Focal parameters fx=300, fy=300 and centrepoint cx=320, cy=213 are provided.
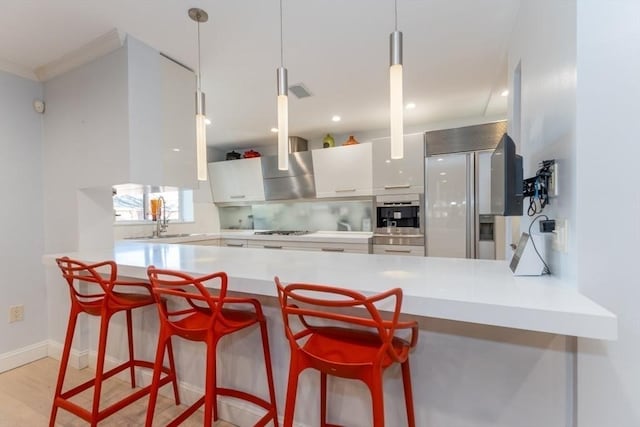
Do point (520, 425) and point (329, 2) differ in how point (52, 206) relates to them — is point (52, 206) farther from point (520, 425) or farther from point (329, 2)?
point (520, 425)

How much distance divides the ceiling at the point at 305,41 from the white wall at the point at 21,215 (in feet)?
0.95

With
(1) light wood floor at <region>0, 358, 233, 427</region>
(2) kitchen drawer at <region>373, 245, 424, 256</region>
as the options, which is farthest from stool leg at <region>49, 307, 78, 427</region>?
(2) kitchen drawer at <region>373, 245, 424, 256</region>

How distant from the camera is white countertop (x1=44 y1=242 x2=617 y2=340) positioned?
81 cm

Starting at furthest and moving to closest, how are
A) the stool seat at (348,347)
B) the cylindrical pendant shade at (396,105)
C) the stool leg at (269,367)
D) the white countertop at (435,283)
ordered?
1. the stool leg at (269,367)
2. the cylindrical pendant shade at (396,105)
3. the stool seat at (348,347)
4. the white countertop at (435,283)

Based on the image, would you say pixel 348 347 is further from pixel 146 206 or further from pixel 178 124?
pixel 146 206

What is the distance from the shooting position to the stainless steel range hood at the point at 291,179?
163 inches

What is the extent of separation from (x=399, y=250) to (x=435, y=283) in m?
2.39

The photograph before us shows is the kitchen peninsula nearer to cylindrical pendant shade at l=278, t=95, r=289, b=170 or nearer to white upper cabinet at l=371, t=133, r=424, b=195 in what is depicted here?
cylindrical pendant shade at l=278, t=95, r=289, b=170

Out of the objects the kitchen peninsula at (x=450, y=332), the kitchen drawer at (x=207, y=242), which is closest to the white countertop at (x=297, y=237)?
the kitchen drawer at (x=207, y=242)

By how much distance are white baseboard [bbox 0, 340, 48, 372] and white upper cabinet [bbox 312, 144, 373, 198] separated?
10.2 feet

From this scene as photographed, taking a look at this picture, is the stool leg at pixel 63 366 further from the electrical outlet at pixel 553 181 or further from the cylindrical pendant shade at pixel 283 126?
the electrical outlet at pixel 553 181

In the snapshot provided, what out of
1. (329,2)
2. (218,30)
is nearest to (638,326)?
(329,2)

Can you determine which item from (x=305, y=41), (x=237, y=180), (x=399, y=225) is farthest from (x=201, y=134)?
(x=237, y=180)

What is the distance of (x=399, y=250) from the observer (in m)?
3.45
